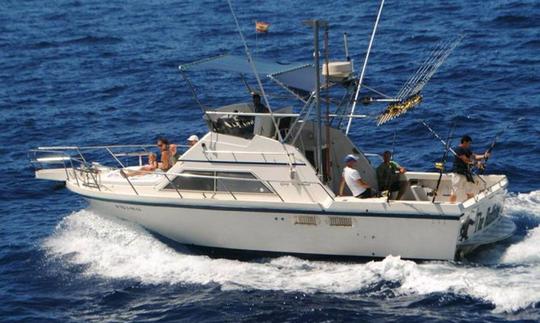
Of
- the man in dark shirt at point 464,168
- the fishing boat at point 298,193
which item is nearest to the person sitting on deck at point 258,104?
the fishing boat at point 298,193

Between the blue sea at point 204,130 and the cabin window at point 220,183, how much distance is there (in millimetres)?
1530

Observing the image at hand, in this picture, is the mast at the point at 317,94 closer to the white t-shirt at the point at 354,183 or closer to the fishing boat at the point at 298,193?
the fishing boat at the point at 298,193

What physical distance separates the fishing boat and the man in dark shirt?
0.21 meters

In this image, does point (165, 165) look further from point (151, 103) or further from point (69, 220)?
point (151, 103)

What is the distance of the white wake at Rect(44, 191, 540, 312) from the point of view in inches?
830

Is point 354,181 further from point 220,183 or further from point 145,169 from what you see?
point 145,169

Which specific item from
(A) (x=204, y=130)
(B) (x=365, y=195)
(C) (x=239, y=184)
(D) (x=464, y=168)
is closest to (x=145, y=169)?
(C) (x=239, y=184)

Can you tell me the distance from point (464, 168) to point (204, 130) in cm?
1229

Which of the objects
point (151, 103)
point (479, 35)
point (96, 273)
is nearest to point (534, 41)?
point (479, 35)

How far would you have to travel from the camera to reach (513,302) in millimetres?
20156

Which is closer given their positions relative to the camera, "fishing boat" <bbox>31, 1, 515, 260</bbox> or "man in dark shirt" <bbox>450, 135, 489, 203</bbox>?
"fishing boat" <bbox>31, 1, 515, 260</bbox>

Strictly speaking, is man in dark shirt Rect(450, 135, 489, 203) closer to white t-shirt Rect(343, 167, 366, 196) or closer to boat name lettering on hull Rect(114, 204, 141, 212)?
white t-shirt Rect(343, 167, 366, 196)

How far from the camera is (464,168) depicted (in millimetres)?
23125

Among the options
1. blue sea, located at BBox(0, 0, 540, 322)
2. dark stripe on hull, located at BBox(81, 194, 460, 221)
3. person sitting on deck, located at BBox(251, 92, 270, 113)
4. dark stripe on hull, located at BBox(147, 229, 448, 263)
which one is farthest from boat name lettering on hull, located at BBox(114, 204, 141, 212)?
person sitting on deck, located at BBox(251, 92, 270, 113)
